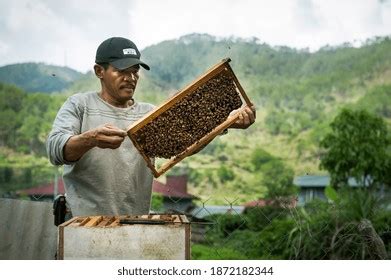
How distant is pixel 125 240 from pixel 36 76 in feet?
103

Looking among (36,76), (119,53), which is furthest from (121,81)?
→ (36,76)

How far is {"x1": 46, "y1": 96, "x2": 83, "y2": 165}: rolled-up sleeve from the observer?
3426mm

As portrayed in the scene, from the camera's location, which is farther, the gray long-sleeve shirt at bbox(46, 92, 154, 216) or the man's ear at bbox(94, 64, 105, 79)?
the man's ear at bbox(94, 64, 105, 79)

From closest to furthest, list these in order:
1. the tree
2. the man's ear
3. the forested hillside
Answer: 1. the man's ear
2. the tree
3. the forested hillside

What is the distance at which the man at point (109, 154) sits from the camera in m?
3.77

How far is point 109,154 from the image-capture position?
383cm

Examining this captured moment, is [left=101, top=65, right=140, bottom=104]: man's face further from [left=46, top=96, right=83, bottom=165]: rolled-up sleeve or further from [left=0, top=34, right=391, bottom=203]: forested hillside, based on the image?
[left=0, top=34, right=391, bottom=203]: forested hillside

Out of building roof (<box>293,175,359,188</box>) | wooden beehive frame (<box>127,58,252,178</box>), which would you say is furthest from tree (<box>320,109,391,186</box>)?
wooden beehive frame (<box>127,58,252,178</box>)

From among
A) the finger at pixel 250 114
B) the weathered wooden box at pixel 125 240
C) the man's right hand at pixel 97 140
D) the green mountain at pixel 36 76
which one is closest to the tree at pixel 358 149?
the green mountain at pixel 36 76

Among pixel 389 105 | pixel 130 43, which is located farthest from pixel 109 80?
pixel 389 105

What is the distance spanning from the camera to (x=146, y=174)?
156 inches

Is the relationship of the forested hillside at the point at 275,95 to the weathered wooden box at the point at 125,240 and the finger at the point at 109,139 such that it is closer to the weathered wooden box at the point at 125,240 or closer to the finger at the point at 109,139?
the finger at the point at 109,139

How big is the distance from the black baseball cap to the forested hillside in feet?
152

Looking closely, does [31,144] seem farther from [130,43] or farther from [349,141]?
[130,43]
